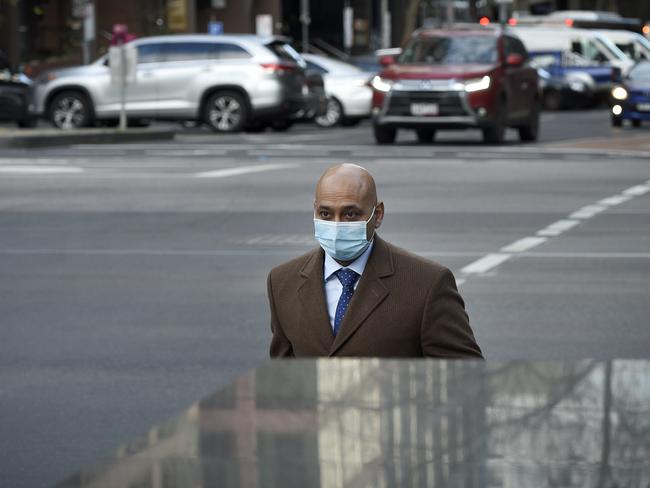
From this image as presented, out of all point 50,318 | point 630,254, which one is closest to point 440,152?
point 630,254

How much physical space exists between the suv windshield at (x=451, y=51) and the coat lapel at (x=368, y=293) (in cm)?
2512

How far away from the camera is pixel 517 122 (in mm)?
30016

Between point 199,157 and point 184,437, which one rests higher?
point 184,437

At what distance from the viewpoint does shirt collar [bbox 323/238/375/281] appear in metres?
4.48

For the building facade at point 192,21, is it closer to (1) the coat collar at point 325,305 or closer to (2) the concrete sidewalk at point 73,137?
(2) the concrete sidewalk at point 73,137

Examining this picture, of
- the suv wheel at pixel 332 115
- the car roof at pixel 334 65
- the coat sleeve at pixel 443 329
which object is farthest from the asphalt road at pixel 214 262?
the car roof at pixel 334 65

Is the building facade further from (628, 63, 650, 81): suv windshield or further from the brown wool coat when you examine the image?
the brown wool coat

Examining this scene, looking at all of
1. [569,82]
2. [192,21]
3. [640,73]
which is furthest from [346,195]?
[192,21]

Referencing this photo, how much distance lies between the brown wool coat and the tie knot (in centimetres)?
6

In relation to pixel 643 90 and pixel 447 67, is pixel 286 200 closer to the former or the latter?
pixel 447 67

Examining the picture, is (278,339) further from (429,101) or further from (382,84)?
(382,84)

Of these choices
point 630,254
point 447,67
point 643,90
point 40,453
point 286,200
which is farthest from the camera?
point 643,90

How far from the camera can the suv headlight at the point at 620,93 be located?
115ft

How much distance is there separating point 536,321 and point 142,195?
9.32 m
